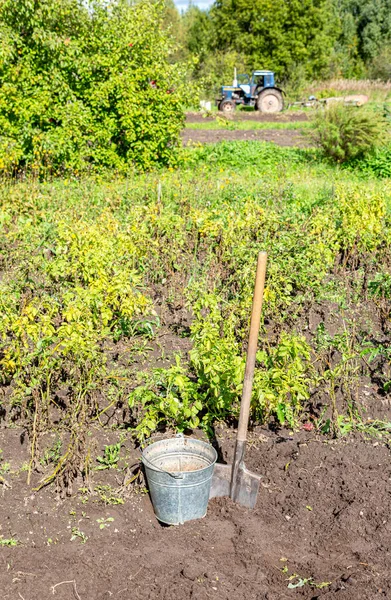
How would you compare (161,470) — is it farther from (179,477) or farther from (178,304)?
(178,304)

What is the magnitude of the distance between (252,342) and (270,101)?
21.8 metres

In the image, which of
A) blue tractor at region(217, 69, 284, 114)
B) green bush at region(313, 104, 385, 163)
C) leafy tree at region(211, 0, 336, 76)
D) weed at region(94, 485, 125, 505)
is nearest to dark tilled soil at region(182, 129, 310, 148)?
green bush at region(313, 104, 385, 163)

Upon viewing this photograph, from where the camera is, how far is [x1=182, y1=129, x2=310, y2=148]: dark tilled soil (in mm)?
14409

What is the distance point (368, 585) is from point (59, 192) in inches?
224

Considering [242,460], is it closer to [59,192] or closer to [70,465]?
[70,465]

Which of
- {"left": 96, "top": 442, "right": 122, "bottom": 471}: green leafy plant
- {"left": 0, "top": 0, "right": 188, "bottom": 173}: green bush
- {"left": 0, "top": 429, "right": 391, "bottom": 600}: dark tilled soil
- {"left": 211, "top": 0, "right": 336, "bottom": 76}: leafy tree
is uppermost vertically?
{"left": 211, "top": 0, "right": 336, "bottom": 76}: leafy tree

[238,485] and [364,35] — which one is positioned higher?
[364,35]

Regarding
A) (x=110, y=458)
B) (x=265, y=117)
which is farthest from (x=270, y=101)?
(x=110, y=458)

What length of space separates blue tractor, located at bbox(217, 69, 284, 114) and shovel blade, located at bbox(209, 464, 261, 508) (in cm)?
2084

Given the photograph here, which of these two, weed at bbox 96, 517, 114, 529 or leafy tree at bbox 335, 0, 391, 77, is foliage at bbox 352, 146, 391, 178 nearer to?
weed at bbox 96, 517, 114, 529

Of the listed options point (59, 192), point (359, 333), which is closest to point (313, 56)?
point (59, 192)

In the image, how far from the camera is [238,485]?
3.01 metres

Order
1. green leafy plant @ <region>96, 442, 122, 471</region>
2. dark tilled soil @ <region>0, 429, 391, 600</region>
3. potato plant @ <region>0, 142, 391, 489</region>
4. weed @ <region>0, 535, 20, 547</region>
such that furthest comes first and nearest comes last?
potato plant @ <region>0, 142, 391, 489</region>
green leafy plant @ <region>96, 442, 122, 471</region>
weed @ <region>0, 535, 20, 547</region>
dark tilled soil @ <region>0, 429, 391, 600</region>

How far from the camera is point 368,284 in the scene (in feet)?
16.5
